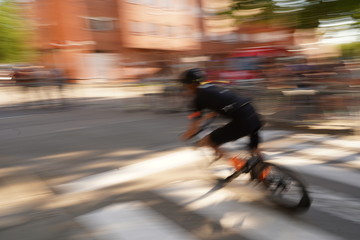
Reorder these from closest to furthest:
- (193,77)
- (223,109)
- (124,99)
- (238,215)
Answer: (238,215) < (223,109) < (193,77) < (124,99)

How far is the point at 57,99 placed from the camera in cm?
1511

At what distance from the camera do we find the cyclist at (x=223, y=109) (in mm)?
4145

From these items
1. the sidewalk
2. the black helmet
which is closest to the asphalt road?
the sidewalk

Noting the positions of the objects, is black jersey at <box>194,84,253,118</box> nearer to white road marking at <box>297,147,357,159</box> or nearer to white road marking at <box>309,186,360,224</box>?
white road marking at <box>309,186,360,224</box>

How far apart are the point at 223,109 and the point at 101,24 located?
104ft

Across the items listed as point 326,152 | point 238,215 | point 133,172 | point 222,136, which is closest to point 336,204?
point 238,215

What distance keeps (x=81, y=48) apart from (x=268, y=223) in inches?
1224

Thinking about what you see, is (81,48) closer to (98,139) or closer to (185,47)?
(185,47)

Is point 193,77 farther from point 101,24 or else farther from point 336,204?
point 101,24

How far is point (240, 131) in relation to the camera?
4.21 m

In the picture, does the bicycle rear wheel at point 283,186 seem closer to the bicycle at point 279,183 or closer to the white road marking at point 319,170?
the bicycle at point 279,183

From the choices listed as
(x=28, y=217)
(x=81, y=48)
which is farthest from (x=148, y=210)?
(x=81, y=48)

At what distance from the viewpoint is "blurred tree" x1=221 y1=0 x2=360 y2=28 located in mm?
3685

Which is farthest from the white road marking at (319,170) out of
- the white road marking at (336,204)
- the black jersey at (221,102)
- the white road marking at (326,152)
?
the black jersey at (221,102)
